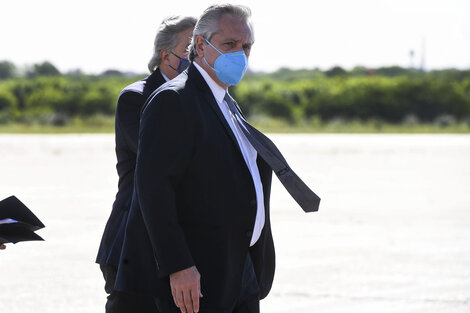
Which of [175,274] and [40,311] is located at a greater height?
[175,274]

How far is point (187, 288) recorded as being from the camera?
285 centimetres

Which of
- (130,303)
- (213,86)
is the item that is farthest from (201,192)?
(130,303)

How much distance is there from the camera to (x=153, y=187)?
2807 mm

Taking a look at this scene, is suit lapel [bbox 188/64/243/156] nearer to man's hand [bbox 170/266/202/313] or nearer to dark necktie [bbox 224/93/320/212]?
dark necktie [bbox 224/93/320/212]

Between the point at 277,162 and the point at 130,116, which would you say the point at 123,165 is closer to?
the point at 130,116

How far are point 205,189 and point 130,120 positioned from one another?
0.74 metres

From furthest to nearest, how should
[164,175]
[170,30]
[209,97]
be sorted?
[170,30] → [209,97] → [164,175]

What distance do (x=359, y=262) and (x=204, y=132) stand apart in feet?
16.3

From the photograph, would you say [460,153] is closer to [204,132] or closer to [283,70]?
[204,132]

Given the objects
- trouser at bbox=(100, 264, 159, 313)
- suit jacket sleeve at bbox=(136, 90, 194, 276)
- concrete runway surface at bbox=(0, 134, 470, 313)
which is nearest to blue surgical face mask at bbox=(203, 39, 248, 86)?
suit jacket sleeve at bbox=(136, 90, 194, 276)

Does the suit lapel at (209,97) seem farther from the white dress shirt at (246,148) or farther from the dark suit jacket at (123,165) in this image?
the dark suit jacket at (123,165)

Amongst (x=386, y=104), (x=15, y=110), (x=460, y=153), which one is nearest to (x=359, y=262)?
(x=460, y=153)

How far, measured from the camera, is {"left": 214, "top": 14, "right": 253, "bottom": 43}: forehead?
303cm

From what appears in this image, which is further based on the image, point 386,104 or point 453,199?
point 386,104
